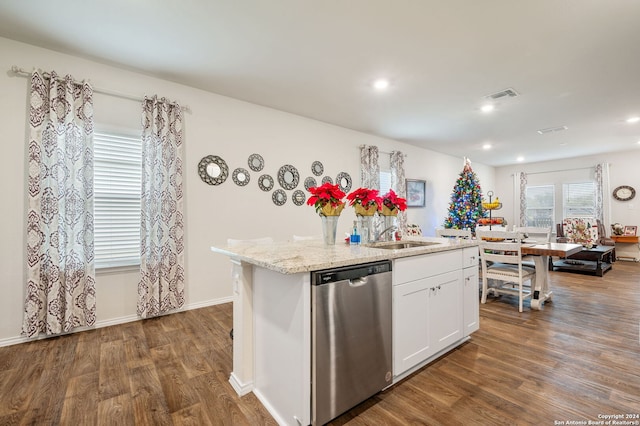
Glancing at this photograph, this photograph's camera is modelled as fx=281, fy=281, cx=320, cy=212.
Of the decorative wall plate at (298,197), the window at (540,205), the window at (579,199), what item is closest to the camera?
the decorative wall plate at (298,197)

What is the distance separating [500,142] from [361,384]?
6.59 meters

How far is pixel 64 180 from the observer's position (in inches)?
109

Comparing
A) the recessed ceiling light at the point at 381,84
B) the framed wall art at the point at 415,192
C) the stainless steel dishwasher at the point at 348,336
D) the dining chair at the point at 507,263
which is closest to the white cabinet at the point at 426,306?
the stainless steel dishwasher at the point at 348,336

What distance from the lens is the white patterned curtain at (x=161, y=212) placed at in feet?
10.5

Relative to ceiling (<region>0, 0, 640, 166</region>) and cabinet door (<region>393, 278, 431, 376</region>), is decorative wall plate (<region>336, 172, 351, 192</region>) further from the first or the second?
cabinet door (<region>393, 278, 431, 376</region>)

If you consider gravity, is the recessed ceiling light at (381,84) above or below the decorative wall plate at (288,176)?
above

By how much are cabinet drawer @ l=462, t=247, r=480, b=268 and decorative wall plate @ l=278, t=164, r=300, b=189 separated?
2.79 meters

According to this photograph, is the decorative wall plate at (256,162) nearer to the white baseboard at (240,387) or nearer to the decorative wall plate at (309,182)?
the decorative wall plate at (309,182)

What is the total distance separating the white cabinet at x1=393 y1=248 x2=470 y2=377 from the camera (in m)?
1.94

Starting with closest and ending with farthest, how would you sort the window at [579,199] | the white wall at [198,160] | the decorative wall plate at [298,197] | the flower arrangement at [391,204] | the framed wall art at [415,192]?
1. the flower arrangement at [391,204]
2. the white wall at [198,160]
3. the decorative wall plate at [298,197]
4. the framed wall art at [415,192]
5. the window at [579,199]

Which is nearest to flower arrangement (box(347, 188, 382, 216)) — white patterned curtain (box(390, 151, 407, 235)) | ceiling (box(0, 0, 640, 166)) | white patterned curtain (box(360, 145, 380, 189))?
ceiling (box(0, 0, 640, 166))

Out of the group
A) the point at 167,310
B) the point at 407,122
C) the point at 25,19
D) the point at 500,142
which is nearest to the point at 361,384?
the point at 167,310

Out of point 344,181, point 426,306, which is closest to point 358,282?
point 426,306

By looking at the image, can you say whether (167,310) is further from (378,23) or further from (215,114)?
(378,23)
